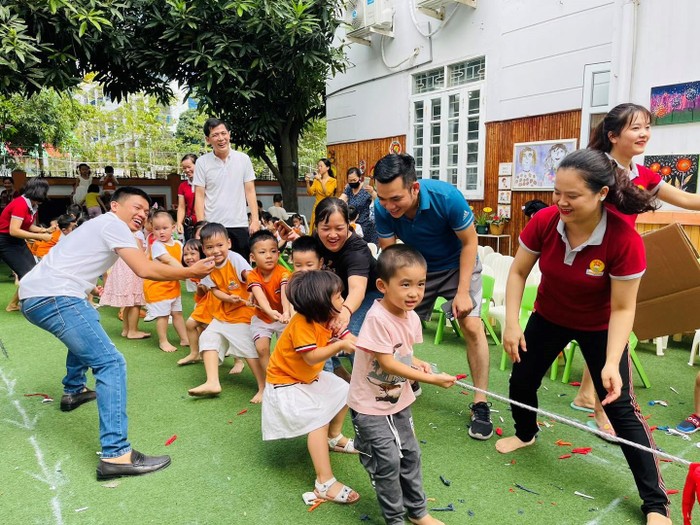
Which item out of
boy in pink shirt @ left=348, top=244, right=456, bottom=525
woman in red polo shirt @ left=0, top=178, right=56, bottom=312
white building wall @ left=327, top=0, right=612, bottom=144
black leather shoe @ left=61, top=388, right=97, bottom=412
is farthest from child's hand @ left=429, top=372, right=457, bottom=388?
white building wall @ left=327, top=0, right=612, bottom=144

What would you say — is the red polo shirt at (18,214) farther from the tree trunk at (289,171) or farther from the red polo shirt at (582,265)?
the tree trunk at (289,171)

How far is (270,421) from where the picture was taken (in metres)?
2.68

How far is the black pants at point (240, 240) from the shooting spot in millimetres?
4848

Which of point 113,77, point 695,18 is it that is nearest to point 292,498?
point 695,18

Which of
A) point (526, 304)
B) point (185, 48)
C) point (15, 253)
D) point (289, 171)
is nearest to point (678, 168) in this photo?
point (526, 304)

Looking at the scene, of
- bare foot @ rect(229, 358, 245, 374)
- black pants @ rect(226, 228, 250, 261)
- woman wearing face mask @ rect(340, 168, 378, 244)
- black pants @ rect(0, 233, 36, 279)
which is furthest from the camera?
woman wearing face mask @ rect(340, 168, 378, 244)

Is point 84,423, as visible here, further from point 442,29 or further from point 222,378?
point 442,29

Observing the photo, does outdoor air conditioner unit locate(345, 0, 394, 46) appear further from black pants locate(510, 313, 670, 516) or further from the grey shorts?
black pants locate(510, 313, 670, 516)

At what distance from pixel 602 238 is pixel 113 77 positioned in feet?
37.1

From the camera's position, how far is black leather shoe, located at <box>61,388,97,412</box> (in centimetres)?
362

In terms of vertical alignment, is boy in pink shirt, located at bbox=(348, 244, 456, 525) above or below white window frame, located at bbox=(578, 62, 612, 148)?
below

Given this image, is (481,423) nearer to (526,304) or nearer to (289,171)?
(526,304)

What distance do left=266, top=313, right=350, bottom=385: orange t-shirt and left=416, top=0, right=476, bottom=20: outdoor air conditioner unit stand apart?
7898 mm

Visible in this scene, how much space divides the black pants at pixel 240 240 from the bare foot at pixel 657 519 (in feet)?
12.5
